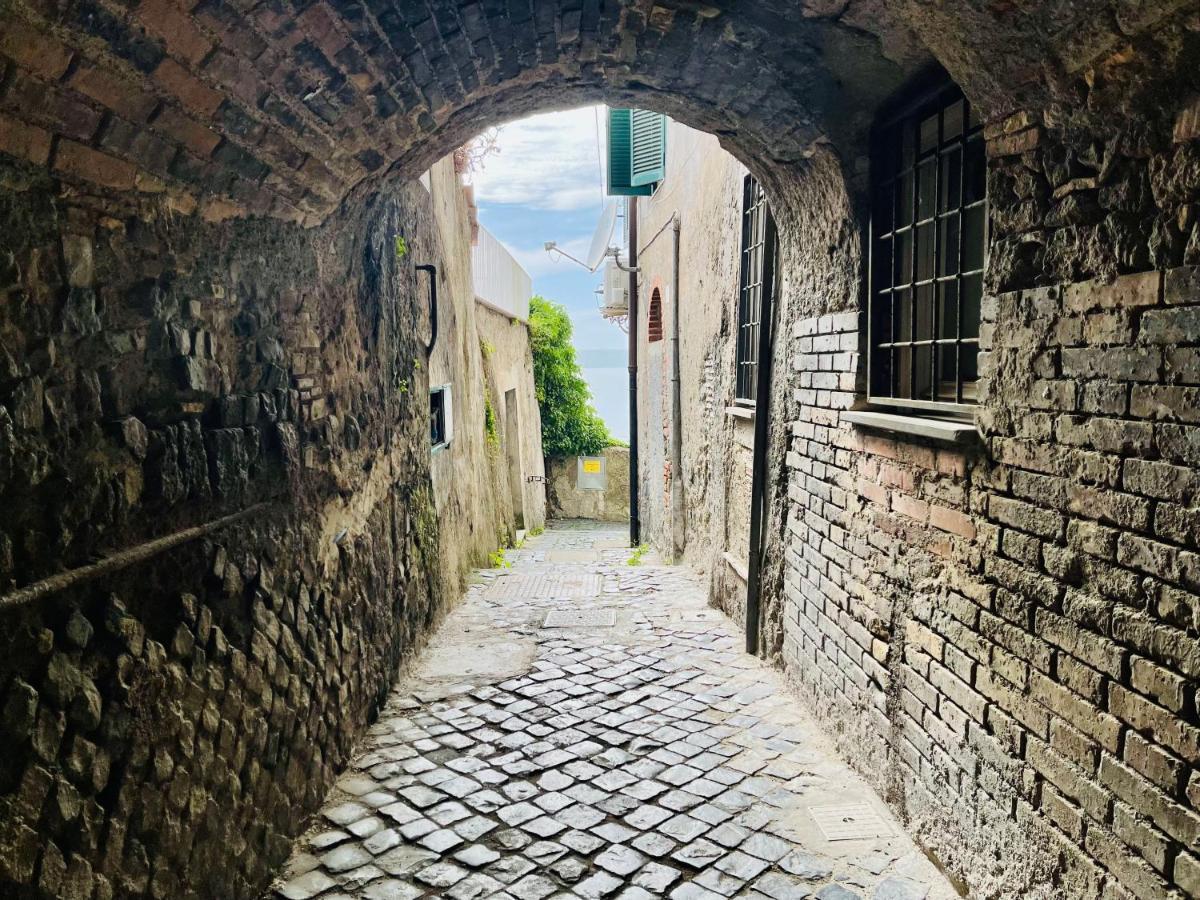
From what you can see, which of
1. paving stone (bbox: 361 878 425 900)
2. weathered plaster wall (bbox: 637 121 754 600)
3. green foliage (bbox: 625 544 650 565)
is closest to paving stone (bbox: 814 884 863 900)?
paving stone (bbox: 361 878 425 900)

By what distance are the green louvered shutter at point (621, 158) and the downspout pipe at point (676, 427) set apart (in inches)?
113

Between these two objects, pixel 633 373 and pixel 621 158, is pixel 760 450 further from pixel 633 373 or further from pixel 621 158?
pixel 633 373

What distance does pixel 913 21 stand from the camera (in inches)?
98.0

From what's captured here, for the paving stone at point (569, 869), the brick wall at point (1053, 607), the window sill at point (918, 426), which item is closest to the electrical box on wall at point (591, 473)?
the window sill at point (918, 426)

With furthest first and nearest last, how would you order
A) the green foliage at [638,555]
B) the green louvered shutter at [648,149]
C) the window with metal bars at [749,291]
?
the green louvered shutter at [648,149] → the green foliage at [638,555] → the window with metal bars at [749,291]

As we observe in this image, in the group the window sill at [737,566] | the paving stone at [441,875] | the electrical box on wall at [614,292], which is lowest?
the paving stone at [441,875]

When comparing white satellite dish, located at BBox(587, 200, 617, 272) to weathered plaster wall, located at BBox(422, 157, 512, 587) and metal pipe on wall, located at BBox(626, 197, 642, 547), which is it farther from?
weathered plaster wall, located at BBox(422, 157, 512, 587)

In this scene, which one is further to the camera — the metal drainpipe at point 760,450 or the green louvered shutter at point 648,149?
the green louvered shutter at point 648,149

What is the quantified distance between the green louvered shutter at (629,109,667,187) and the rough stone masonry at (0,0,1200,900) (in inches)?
302

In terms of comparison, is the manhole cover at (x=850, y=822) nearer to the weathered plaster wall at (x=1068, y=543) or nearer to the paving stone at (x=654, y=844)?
the weathered plaster wall at (x=1068, y=543)

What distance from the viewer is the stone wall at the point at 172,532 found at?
186 cm

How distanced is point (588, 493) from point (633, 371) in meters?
7.38

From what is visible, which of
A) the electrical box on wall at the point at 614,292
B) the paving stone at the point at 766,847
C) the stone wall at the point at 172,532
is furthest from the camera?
the electrical box on wall at the point at 614,292

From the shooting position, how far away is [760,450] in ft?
17.9
